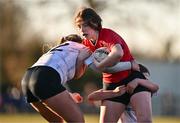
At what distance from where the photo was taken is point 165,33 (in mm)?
42562

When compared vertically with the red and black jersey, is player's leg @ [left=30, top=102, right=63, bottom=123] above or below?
below

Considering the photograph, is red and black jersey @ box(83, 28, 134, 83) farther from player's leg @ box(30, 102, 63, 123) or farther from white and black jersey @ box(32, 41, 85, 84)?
player's leg @ box(30, 102, 63, 123)

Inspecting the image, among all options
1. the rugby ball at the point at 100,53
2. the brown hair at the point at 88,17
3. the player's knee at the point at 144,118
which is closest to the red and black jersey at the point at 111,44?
the rugby ball at the point at 100,53

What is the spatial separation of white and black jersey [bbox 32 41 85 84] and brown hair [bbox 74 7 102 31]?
0.32 metres

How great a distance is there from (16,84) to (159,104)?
13.4 m

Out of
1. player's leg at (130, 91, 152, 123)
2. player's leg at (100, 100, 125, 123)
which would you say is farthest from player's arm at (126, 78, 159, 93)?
player's leg at (100, 100, 125, 123)

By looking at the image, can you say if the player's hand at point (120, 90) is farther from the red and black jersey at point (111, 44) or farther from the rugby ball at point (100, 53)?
the rugby ball at point (100, 53)

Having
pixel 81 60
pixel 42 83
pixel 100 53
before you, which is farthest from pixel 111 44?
pixel 42 83

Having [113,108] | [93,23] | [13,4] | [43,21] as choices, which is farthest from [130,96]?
[13,4]

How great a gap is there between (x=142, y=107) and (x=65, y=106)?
4.30 feet

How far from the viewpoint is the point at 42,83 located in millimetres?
9523

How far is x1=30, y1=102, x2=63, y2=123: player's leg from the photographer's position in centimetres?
1000

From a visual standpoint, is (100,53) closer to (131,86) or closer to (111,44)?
(111,44)

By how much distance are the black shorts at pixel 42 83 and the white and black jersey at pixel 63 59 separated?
0.33ft
